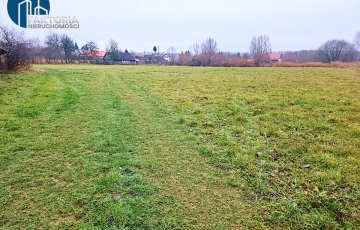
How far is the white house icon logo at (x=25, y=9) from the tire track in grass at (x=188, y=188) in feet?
70.3

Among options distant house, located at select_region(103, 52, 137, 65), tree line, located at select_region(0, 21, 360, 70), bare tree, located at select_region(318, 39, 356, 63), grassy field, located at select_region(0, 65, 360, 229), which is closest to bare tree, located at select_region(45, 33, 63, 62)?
tree line, located at select_region(0, 21, 360, 70)

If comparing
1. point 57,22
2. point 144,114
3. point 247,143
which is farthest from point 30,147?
point 57,22

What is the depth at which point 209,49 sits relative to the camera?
7519 centimetres

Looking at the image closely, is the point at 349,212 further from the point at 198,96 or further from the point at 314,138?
the point at 198,96

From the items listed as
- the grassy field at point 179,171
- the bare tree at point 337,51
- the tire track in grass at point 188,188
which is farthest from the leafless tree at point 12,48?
the bare tree at point 337,51

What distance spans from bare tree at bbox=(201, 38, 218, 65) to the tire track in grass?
67112mm

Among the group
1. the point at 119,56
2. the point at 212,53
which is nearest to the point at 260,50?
the point at 212,53

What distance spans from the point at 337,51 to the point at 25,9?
85888 mm

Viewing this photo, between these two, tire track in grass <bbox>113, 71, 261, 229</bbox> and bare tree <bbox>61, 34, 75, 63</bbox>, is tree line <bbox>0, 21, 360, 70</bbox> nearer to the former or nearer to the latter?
bare tree <bbox>61, 34, 75, 63</bbox>

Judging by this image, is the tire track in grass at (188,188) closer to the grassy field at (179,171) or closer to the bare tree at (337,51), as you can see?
the grassy field at (179,171)

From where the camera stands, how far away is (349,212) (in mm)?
2451

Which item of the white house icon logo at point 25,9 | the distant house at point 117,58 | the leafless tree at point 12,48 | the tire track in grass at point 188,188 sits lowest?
the tire track in grass at point 188,188

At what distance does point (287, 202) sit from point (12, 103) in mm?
9312

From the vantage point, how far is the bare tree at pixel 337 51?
221 ft
